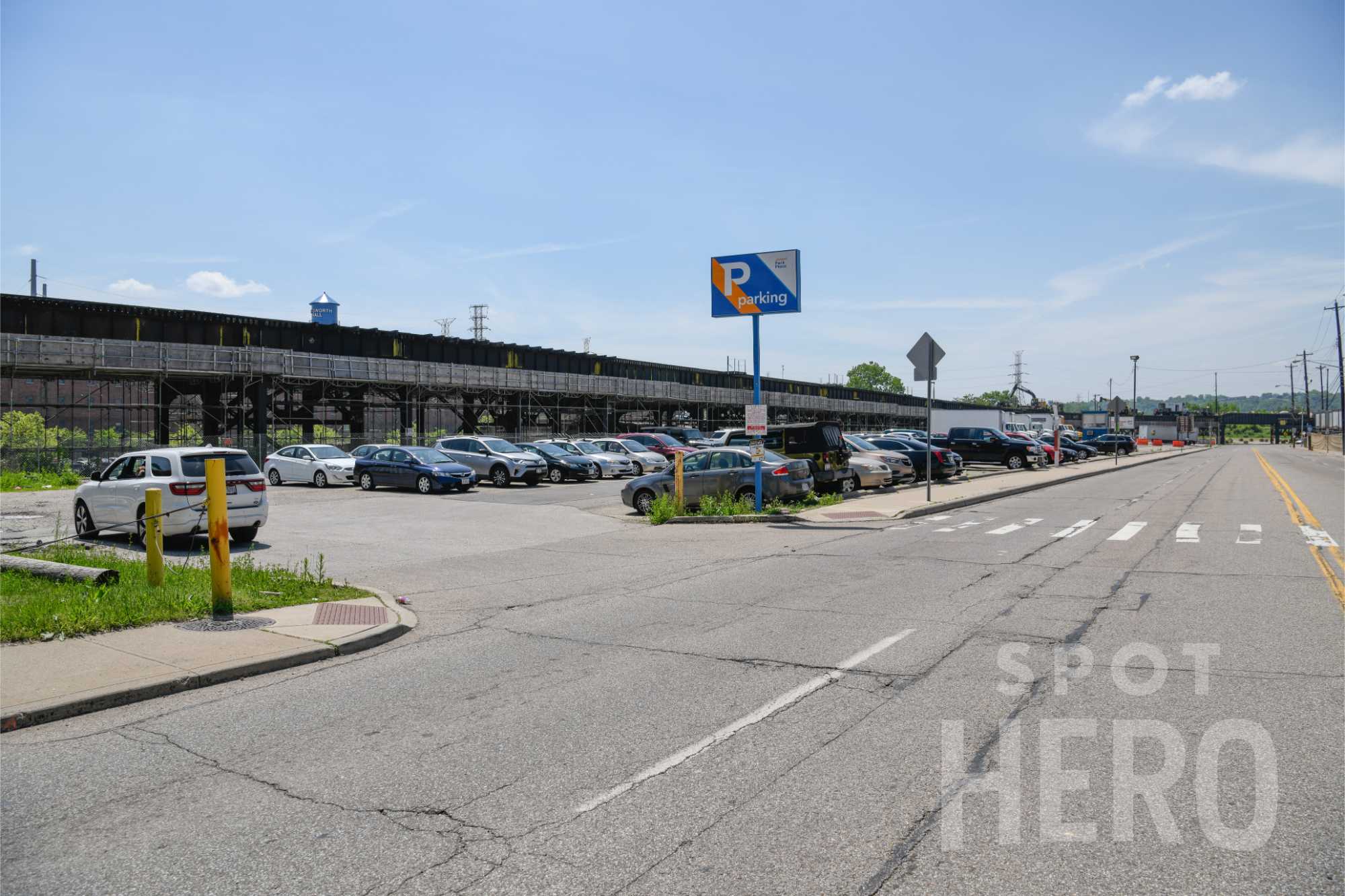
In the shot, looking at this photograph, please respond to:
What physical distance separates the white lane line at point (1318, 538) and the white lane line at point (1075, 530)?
3.36m

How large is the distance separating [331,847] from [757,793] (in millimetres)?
2000

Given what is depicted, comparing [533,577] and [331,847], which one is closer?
[331,847]

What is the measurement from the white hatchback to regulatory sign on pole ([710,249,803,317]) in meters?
14.7

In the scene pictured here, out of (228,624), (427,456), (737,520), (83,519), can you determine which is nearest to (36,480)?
(427,456)

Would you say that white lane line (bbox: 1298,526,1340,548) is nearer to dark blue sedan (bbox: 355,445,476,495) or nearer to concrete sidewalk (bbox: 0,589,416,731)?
concrete sidewalk (bbox: 0,589,416,731)

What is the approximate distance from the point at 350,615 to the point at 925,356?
51.4 feet

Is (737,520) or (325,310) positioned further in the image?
(325,310)

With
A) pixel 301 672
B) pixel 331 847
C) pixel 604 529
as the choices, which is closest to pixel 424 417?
pixel 604 529

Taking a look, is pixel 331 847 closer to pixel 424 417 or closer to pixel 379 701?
pixel 379 701

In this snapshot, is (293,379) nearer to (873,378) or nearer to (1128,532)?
(1128,532)

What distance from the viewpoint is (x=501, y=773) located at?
477 cm

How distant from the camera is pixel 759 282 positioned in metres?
20.2

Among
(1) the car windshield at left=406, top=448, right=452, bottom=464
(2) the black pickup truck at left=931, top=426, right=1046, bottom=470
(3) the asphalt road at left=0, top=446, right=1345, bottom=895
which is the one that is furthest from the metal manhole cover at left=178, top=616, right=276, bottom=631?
(2) the black pickup truck at left=931, top=426, right=1046, bottom=470

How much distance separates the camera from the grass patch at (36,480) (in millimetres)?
26206
